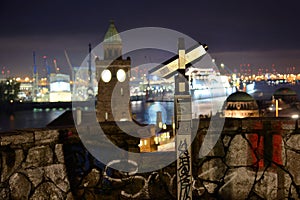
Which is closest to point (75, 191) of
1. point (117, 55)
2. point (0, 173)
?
point (0, 173)

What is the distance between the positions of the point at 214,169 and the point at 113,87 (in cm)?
4044

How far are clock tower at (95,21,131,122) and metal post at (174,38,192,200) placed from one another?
39.3 meters

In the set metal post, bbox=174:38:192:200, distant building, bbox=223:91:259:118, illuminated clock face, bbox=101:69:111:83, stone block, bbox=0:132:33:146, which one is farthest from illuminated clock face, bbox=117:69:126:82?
metal post, bbox=174:38:192:200

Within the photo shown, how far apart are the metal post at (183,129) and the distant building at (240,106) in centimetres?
3285

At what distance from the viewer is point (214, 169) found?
5277mm

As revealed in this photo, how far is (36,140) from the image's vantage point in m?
4.71

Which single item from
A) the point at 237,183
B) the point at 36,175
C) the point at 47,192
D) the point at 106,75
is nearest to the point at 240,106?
the point at 106,75

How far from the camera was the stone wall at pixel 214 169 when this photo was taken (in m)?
5.02

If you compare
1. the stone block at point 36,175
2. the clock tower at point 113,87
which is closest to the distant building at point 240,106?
the clock tower at point 113,87

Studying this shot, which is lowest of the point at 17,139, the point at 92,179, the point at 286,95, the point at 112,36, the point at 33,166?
the point at 92,179

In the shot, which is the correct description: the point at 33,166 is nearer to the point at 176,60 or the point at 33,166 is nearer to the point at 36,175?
the point at 36,175

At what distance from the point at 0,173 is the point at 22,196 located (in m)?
0.39

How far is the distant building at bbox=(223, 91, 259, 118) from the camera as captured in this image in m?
37.0

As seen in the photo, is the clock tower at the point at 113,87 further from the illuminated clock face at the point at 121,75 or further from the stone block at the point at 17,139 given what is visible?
the stone block at the point at 17,139
